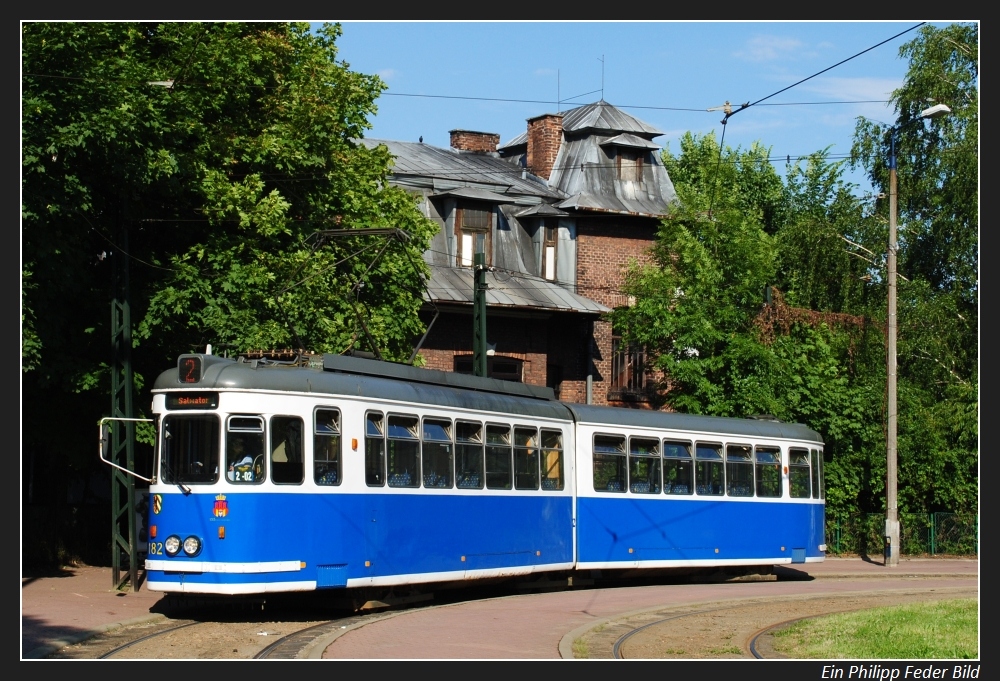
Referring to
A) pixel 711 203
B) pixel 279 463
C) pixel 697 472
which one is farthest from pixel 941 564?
pixel 279 463

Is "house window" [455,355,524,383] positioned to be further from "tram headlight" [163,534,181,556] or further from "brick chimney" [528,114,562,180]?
"tram headlight" [163,534,181,556]

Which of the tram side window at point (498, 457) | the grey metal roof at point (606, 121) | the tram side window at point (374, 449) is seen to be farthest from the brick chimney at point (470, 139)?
the tram side window at point (374, 449)

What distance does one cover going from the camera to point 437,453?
17.5 meters

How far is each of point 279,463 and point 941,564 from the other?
22390mm

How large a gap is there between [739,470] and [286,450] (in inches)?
424

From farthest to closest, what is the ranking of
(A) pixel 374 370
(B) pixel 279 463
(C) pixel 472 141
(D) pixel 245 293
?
(C) pixel 472 141, (D) pixel 245 293, (A) pixel 374 370, (B) pixel 279 463

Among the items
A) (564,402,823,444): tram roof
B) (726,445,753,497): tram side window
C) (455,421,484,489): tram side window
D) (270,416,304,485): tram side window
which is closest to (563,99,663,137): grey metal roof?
(564,402,823,444): tram roof

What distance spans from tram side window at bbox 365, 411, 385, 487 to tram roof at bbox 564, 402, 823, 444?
524cm

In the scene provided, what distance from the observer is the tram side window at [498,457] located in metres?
18.7

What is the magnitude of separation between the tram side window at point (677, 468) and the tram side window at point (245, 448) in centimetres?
902

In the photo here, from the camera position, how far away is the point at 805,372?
3416 centimetres

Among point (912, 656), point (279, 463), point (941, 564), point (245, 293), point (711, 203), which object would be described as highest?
point (711, 203)

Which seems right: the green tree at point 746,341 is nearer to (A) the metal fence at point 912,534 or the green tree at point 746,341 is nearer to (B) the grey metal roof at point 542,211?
(A) the metal fence at point 912,534

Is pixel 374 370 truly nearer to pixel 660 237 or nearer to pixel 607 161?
pixel 660 237
